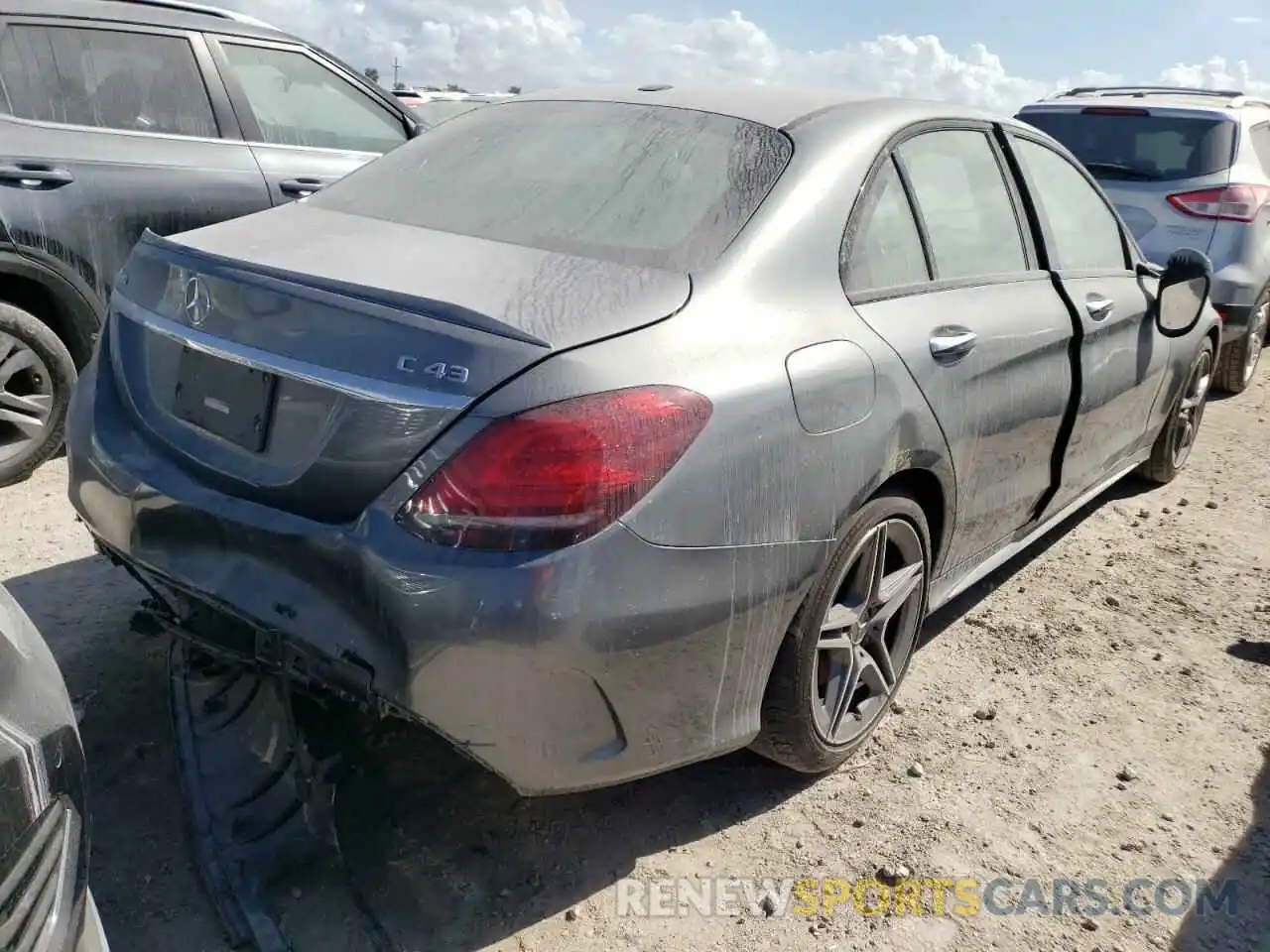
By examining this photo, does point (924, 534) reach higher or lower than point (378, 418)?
lower

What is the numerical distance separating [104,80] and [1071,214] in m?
3.74

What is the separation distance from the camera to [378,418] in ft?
6.08

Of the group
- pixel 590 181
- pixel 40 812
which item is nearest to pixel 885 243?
pixel 590 181

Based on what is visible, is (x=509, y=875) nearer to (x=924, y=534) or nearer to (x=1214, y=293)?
(x=924, y=534)

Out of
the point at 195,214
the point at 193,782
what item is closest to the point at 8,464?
the point at 195,214

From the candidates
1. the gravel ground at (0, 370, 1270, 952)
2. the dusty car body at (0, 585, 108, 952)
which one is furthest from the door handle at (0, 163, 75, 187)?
the dusty car body at (0, 585, 108, 952)

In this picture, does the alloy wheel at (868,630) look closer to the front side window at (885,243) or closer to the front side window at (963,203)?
the front side window at (885,243)

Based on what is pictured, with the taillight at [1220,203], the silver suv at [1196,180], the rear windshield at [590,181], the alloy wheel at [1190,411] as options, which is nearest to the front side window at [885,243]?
the rear windshield at [590,181]

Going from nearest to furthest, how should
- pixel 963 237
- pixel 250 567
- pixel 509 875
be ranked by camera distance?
pixel 250 567 → pixel 509 875 → pixel 963 237

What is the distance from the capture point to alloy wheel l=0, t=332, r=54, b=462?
3922 millimetres

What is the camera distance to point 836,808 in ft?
8.63

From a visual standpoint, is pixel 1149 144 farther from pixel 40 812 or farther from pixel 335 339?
pixel 40 812

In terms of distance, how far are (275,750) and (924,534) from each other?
1.66 m

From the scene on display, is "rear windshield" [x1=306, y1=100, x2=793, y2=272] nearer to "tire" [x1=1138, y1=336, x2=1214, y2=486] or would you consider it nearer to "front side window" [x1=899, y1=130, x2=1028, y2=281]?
"front side window" [x1=899, y1=130, x2=1028, y2=281]
